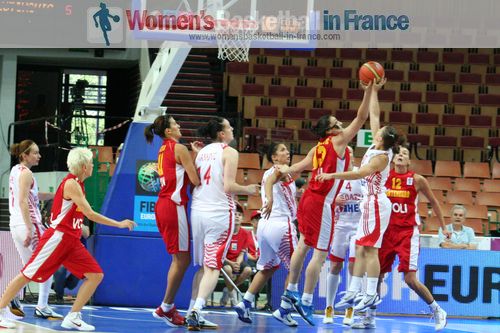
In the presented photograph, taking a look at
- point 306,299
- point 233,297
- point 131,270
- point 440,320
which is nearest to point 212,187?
point 306,299

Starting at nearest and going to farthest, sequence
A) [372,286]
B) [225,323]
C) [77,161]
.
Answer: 1. [77,161]
2. [372,286]
3. [225,323]

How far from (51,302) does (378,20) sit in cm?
1289

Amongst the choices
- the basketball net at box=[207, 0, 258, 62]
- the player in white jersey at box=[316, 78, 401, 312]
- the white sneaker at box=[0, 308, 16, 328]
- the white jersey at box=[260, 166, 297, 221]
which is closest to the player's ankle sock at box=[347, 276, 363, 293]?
the player in white jersey at box=[316, 78, 401, 312]

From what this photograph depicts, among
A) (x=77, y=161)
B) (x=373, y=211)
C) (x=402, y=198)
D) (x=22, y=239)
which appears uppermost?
(x=77, y=161)

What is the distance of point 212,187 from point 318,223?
117 cm

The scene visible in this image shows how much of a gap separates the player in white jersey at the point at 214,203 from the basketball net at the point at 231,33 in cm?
471

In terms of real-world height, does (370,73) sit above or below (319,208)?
above

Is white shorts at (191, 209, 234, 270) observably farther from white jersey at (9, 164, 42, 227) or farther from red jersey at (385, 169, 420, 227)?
red jersey at (385, 169, 420, 227)

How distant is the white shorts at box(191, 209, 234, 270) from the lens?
891cm

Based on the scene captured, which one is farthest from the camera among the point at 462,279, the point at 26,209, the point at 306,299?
the point at 462,279

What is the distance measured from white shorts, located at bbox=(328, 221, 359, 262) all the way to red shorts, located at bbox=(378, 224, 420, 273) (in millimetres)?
436

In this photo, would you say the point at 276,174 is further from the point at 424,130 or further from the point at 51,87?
the point at 51,87

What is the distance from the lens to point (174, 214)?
9.25 m

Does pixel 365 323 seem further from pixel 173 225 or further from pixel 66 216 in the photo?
pixel 66 216
